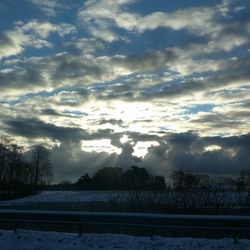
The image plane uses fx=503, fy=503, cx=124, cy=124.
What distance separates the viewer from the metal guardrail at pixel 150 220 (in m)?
15.1

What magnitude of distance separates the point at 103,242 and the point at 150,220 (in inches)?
67.7

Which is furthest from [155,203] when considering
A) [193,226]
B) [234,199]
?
[193,226]

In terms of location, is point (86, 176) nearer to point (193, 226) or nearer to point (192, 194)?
point (192, 194)

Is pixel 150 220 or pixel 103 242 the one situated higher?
pixel 150 220

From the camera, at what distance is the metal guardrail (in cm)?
1507

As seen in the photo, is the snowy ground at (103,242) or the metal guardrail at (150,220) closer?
the snowy ground at (103,242)

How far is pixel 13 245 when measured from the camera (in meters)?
16.3

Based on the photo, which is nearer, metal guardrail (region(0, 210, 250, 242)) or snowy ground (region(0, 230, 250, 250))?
snowy ground (region(0, 230, 250, 250))

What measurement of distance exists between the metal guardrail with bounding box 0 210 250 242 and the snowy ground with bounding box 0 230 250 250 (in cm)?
39

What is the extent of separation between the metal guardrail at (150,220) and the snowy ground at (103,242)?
39cm

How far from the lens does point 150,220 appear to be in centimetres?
1641

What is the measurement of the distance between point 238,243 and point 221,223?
0.76m

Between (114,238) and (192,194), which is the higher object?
(192,194)

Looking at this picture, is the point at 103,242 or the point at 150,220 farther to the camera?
the point at 150,220
